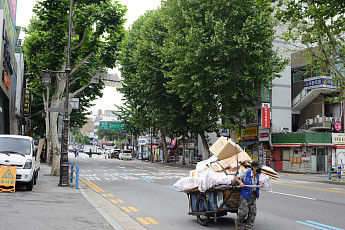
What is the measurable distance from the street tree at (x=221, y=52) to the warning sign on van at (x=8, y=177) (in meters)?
17.7

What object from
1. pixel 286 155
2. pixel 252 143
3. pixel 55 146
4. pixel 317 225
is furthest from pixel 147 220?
pixel 252 143

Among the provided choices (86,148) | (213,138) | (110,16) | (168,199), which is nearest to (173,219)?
(168,199)

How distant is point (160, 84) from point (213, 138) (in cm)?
1443

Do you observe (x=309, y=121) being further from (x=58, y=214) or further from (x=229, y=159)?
(x=58, y=214)

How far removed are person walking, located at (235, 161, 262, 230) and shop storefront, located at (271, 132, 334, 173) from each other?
89.4ft

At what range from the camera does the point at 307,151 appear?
3353cm

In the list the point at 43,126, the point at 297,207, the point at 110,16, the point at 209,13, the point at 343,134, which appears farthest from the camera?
the point at 43,126

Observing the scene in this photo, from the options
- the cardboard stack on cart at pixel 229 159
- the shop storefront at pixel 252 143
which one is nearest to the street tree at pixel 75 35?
the cardboard stack on cart at pixel 229 159

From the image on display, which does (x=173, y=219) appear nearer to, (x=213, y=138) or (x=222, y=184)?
(x=222, y=184)

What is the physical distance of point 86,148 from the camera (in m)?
99.8

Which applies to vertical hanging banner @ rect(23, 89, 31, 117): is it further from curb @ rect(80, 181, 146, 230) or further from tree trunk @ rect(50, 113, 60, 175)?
curb @ rect(80, 181, 146, 230)

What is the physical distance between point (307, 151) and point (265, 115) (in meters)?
4.77

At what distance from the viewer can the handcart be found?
25.9ft

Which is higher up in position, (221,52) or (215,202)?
(221,52)
